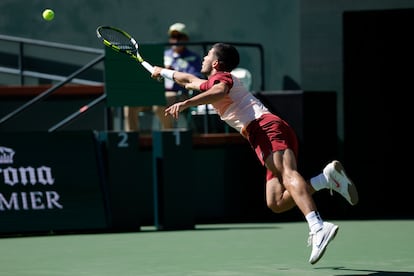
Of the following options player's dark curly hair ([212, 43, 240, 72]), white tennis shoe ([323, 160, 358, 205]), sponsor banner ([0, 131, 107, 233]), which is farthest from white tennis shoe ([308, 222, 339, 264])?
sponsor banner ([0, 131, 107, 233])

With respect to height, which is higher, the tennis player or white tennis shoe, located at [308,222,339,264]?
the tennis player

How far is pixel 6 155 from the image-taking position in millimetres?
12406

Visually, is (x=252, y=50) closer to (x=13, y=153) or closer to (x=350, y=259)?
(x=13, y=153)

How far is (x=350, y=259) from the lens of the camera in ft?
30.5

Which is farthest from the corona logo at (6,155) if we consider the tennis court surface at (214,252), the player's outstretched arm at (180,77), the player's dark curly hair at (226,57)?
the player's dark curly hair at (226,57)

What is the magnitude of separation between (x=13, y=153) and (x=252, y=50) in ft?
13.7

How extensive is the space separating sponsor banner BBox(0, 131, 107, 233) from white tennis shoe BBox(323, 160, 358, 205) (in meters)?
3.98

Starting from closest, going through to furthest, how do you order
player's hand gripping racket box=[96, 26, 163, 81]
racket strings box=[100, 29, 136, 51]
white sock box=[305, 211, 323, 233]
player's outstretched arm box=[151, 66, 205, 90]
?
white sock box=[305, 211, 323, 233] → player's outstretched arm box=[151, 66, 205, 90] → player's hand gripping racket box=[96, 26, 163, 81] → racket strings box=[100, 29, 136, 51]

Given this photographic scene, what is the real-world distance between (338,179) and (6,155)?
446 centimetres

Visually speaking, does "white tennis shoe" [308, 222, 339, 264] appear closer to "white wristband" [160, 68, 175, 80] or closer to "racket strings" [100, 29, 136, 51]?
"white wristband" [160, 68, 175, 80]

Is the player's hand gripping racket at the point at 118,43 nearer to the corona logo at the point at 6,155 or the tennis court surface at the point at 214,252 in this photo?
the tennis court surface at the point at 214,252

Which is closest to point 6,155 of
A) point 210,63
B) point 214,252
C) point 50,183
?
point 50,183

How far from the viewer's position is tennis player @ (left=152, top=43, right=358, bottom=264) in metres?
8.54

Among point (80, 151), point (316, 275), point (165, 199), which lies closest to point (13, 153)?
point (80, 151)
